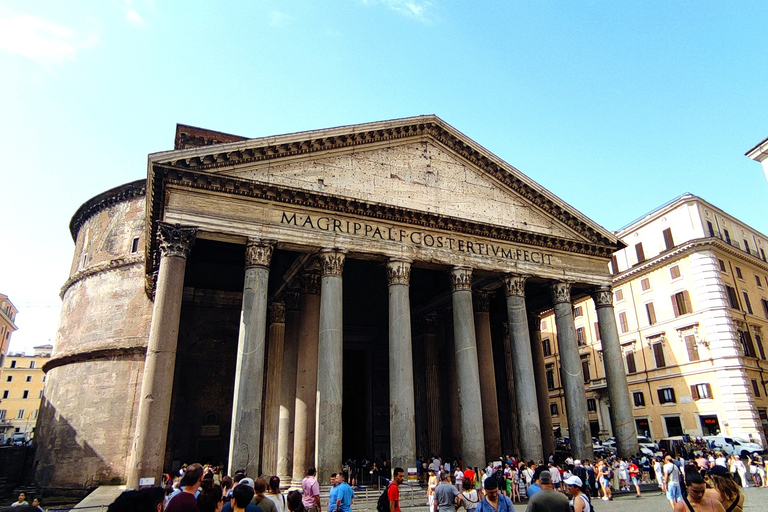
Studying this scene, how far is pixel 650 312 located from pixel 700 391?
491cm

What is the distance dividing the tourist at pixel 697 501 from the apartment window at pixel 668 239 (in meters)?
26.4

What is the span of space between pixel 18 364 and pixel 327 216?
6035 centimetres

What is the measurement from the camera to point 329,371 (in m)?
13.0

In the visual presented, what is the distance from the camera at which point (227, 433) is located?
62.2 feet

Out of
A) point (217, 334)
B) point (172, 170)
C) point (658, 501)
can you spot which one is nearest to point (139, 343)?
point (217, 334)

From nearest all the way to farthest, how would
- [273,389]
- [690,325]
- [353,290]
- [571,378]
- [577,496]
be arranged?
[577,496] < [571,378] < [273,389] < [353,290] < [690,325]

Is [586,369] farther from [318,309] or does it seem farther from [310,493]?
[310,493]

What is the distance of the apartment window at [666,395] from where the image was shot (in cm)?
2595

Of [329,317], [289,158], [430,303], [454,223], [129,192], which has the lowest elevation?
[329,317]

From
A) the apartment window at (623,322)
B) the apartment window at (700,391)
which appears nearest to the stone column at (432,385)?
the apartment window at (700,391)

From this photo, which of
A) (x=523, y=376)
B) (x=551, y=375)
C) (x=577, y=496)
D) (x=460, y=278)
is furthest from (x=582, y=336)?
(x=577, y=496)

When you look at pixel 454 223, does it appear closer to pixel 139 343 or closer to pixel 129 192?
pixel 139 343

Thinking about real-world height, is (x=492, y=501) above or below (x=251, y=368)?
below

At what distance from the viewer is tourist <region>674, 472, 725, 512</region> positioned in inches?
164
